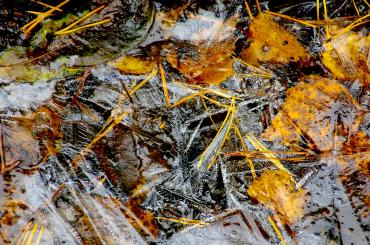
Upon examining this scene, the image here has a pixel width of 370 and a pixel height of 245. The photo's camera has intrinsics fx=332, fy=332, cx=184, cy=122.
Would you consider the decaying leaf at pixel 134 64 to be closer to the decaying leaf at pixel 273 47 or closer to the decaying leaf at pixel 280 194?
the decaying leaf at pixel 273 47

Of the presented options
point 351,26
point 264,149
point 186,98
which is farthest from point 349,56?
point 186,98

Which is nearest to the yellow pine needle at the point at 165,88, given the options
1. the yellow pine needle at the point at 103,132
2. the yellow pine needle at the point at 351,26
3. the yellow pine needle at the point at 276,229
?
the yellow pine needle at the point at 103,132

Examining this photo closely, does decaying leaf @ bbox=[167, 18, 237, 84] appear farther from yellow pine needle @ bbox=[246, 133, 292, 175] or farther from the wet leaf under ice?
yellow pine needle @ bbox=[246, 133, 292, 175]

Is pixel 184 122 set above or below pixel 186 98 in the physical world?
below

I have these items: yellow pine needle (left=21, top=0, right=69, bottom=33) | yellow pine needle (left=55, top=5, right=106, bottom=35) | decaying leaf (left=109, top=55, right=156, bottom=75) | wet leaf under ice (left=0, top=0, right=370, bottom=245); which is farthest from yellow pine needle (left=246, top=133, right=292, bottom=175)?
yellow pine needle (left=21, top=0, right=69, bottom=33)

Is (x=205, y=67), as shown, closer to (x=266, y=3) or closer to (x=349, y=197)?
(x=266, y=3)

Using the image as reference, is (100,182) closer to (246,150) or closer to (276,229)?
(246,150)

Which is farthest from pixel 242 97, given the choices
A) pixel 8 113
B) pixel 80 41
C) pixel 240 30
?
pixel 8 113
